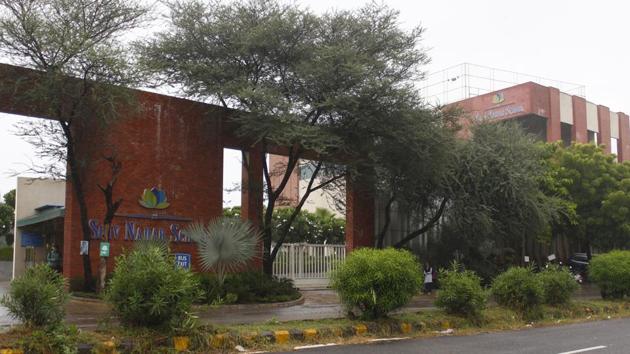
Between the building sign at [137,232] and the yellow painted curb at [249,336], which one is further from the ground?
the building sign at [137,232]

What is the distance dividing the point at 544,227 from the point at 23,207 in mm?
25018

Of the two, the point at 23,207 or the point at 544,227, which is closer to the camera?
the point at 544,227

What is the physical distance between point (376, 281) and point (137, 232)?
425 inches

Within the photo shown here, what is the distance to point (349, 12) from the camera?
22.1m

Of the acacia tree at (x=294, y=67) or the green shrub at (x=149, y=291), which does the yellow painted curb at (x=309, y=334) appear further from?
the acacia tree at (x=294, y=67)

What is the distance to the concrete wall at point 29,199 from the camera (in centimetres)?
Answer: 3077

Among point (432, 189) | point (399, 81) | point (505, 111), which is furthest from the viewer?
point (505, 111)

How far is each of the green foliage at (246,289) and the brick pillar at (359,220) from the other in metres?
6.69

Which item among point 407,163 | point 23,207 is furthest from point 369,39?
point 23,207

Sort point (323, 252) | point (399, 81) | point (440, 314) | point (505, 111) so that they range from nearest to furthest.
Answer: point (440, 314), point (399, 81), point (323, 252), point (505, 111)

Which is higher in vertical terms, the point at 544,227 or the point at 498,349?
the point at 544,227

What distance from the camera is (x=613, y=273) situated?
20.9m

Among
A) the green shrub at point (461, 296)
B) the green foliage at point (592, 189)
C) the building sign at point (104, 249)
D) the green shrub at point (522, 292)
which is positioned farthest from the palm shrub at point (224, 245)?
the green foliage at point (592, 189)

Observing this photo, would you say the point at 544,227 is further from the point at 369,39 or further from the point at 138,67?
the point at 138,67
